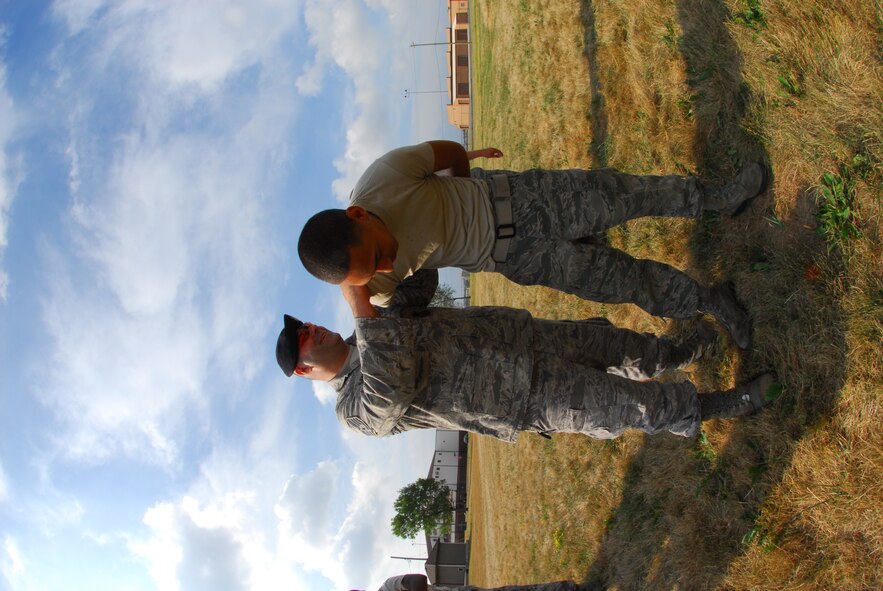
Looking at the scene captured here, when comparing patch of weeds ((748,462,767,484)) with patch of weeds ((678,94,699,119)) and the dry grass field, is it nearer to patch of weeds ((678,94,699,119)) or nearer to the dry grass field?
the dry grass field

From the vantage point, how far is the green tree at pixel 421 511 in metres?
36.6

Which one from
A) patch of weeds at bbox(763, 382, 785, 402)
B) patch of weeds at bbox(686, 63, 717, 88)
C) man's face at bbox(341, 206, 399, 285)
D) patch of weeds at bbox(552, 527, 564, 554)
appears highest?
patch of weeds at bbox(686, 63, 717, 88)

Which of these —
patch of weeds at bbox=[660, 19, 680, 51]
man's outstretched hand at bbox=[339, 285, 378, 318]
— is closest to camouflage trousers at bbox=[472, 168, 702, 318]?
man's outstretched hand at bbox=[339, 285, 378, 318]

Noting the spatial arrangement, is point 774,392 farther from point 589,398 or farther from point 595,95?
point 595,95

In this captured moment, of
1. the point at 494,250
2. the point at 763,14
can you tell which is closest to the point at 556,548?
the point at 494,250

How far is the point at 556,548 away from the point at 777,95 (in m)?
5.34

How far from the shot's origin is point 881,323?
9.73 feet

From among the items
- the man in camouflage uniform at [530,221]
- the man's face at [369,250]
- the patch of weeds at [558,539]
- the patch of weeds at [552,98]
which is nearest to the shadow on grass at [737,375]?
the man in camouflage uniform at [530,221]

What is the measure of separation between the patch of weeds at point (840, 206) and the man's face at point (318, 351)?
3089 millimetres

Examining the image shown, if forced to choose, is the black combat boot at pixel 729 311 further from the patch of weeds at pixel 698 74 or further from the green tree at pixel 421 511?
the green tree at pixel 421 511

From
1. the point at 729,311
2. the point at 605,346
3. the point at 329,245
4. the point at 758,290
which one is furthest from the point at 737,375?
the point at 329,245

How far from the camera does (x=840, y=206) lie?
328cm

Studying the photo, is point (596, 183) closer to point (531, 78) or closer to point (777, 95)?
point (777, 95)

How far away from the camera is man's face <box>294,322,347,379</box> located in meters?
3.48
